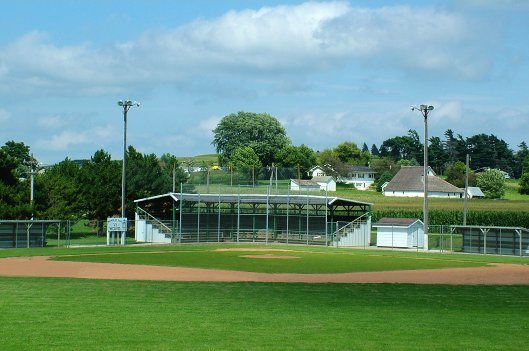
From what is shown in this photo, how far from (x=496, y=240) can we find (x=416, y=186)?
65.6m

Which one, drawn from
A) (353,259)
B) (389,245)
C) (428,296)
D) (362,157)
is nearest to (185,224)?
(389,245)

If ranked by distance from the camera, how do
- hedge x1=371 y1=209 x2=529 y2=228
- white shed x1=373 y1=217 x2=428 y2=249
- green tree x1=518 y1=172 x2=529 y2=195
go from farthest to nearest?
green tree x1=518 y1=172 x2=529 y2=195
hedge x1=371 y1=209 x2=529 y2=228
white shed x1=373 y1=217 x2=428 y2=249

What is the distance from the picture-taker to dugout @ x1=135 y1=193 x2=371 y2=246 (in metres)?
68.9

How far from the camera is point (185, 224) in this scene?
72.4m

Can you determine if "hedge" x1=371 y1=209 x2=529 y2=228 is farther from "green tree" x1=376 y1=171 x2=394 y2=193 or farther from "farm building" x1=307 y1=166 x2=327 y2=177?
"farm building" x1=307 y1=166 x2=327 y2=177

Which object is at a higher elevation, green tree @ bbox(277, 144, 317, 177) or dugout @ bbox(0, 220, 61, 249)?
green tree @ bbox(277, 144, 317, 177)

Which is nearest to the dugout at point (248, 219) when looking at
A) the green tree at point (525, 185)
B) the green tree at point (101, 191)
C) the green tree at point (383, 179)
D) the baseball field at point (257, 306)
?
the green tree at point (101, 191)

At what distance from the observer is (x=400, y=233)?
6425cm

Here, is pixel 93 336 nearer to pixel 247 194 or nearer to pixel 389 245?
pixel 389 245

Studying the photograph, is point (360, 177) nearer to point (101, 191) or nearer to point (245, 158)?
point (245, 158)

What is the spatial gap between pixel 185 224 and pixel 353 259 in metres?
27.1

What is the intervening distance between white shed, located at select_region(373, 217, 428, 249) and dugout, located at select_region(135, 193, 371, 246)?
12.0ft

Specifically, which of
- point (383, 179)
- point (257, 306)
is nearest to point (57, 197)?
point (257, 306)

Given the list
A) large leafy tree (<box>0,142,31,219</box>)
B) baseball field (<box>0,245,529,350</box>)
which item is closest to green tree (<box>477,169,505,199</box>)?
large leafy tree (<box>0,142,31,219</box>)
